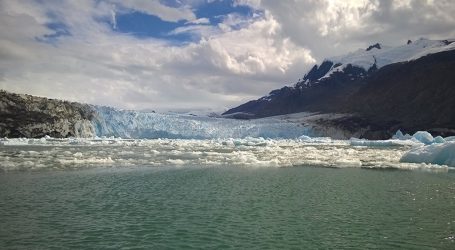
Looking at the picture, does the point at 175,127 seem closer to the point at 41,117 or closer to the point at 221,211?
the point at 41,117

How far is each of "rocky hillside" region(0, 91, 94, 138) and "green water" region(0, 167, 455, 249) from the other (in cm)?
5931

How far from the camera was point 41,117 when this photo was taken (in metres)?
79.8

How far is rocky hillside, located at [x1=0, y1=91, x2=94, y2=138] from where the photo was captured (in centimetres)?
7706

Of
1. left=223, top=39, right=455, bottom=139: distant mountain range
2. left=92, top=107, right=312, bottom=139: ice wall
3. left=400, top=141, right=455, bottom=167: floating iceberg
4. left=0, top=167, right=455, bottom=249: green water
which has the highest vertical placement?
left=223, top=39, right=455, bottom=139: distant mountain range

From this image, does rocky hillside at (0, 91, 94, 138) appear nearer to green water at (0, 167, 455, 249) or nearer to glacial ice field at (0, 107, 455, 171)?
glacial ice field at (0, 107, 455, 171)

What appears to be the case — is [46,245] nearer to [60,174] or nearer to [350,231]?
[350,231]

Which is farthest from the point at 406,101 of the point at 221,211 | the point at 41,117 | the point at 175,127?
the point at 221,211

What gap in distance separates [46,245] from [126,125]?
73.6 metres

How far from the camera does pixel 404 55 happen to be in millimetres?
189250

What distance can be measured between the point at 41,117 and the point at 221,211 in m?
73.0

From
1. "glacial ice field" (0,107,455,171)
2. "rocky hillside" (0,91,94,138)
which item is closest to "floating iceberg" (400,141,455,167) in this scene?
"glacial ice field" (0,107,455,171)

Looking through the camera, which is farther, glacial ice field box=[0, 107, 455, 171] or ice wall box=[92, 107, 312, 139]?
ice wall box=[92, 107, 312, 139]

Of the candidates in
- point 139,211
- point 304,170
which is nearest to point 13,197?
point 139,211

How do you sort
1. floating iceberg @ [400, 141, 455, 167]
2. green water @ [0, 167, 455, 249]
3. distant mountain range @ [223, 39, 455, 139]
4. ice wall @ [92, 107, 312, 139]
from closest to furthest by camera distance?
1. green water @ [0, 167, 455, 249]
2. floating iceberg @ [400, 141, 455, 167]
3. ice wall @ [92, 107, 312, 139]
4. distant mountain range @ [223, 39, 455, 139]
